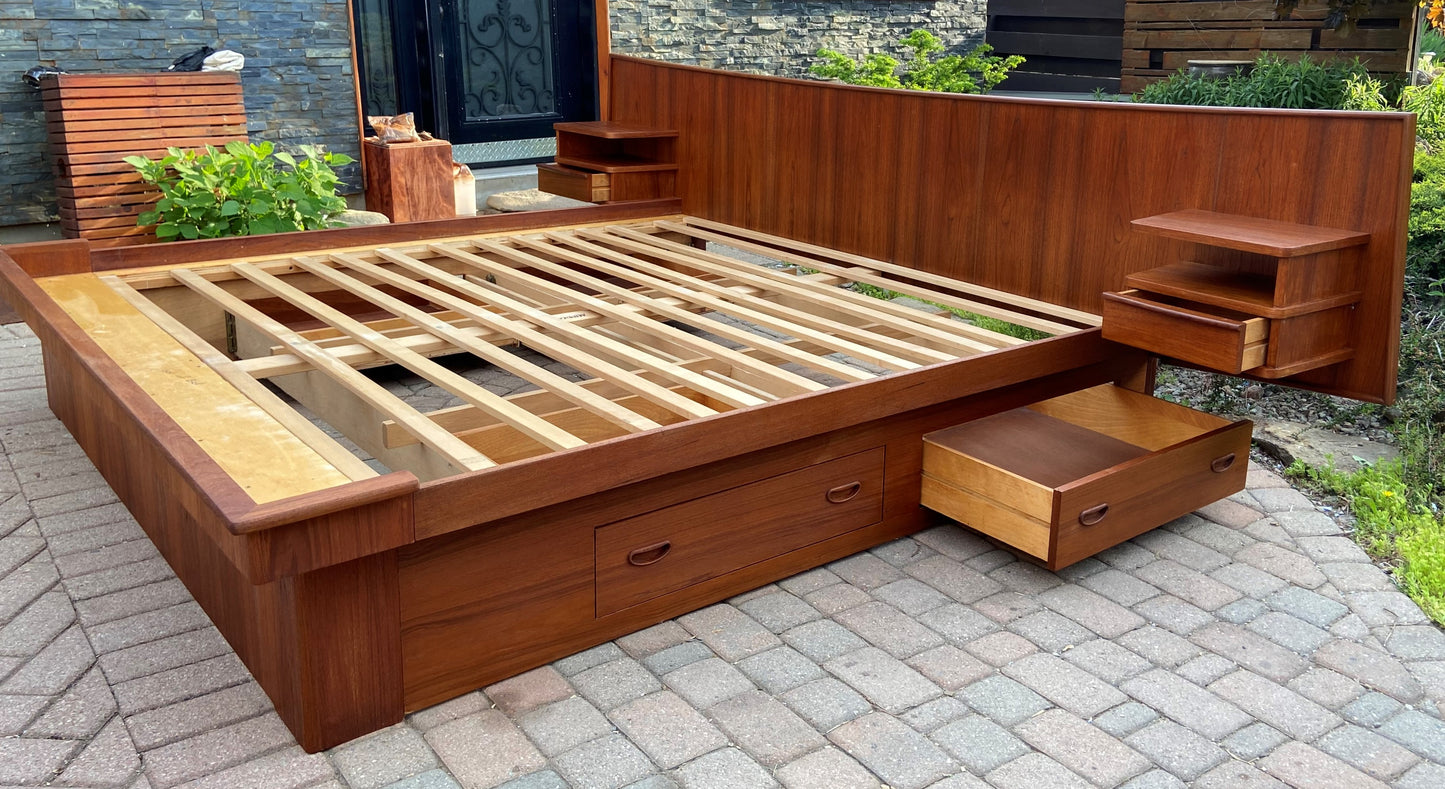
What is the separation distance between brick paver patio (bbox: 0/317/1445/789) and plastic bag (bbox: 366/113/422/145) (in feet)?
11.2

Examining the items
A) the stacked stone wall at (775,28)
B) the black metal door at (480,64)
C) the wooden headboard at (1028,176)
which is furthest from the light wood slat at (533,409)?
the stacked stone wall at (775,28)

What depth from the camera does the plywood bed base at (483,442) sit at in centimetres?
192

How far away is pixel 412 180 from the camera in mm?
5773

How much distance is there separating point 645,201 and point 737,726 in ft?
9.46

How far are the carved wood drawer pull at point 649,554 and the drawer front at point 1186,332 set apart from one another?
1.25 meters

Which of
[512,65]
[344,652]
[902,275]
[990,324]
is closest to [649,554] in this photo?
[344,652]

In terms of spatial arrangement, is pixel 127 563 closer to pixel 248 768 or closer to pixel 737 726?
pixel 248 768

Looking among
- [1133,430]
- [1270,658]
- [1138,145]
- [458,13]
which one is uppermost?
[458,13]

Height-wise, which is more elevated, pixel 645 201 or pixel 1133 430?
pixel 645 201

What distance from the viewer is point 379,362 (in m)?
2.92

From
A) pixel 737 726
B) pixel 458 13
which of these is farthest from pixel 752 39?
pixel 737 726

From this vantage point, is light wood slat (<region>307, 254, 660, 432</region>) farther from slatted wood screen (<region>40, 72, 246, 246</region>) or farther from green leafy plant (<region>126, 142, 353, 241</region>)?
slatted wood screen (<region>40, 72, 246, 246</region>)

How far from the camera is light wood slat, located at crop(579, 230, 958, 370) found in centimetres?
280

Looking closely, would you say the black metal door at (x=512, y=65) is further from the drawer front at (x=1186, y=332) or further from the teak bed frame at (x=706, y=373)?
the drawer front at (x=1186, y=332)
